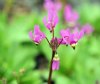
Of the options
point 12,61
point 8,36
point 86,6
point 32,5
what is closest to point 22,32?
point 8,36

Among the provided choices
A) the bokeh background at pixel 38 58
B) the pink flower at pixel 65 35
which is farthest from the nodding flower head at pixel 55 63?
the bokeh background at pixel 38 58

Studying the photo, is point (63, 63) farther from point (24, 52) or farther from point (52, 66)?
point (52, 66)

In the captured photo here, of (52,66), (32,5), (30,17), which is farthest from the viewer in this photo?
(32,5)

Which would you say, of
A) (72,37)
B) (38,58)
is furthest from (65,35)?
(38,58)

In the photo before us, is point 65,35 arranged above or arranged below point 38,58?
above

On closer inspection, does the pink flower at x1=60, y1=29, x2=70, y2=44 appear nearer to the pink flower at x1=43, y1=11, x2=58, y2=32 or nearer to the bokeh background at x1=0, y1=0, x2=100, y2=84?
the pink flower at x1=43, y1=11, x2=58, y2=32

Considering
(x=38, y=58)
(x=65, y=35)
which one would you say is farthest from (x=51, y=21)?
(x=38, y=58)

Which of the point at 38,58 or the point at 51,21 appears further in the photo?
the point at 38,58

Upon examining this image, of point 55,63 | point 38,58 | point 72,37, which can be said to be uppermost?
point 72,37

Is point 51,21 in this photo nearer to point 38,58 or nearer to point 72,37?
point 72,37

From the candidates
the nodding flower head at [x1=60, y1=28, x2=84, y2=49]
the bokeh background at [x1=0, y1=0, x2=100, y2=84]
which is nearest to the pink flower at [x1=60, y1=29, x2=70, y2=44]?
the nodding flower head at [x1=60, y1=28, x2=84, y2=49]

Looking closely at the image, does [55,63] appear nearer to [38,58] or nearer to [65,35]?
[65,35]
